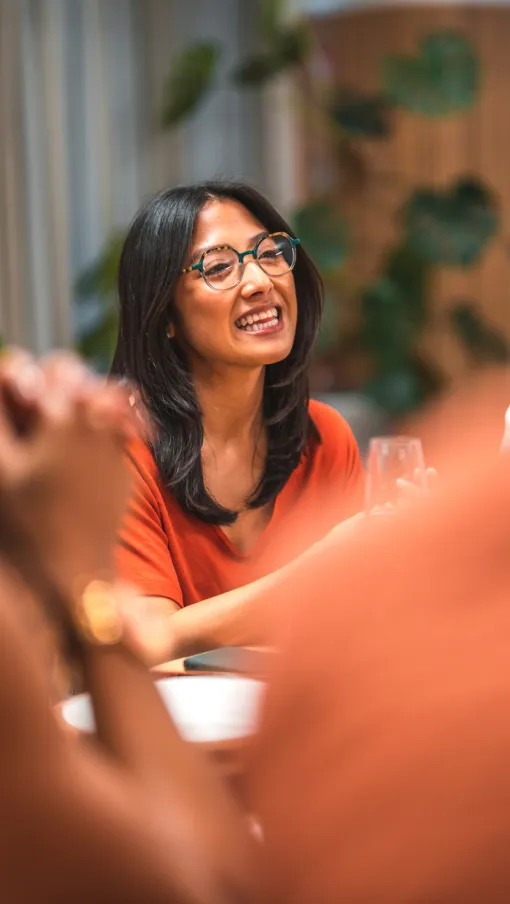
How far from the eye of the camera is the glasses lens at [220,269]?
5.55ft

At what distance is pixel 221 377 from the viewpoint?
1.78 m

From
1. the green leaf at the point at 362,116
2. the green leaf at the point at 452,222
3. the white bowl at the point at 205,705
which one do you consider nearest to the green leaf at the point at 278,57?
the green leaf at the point at 362,116

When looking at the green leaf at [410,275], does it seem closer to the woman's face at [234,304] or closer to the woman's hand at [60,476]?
the woman's face at [234,304]

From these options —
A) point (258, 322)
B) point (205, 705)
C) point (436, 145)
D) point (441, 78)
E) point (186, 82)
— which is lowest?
point (205, 705)

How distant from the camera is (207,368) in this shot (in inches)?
70.5

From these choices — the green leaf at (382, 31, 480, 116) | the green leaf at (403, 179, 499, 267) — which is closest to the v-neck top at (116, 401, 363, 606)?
the green leaf at (403, 179, 499, 267)

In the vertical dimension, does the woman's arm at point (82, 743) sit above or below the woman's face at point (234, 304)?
below

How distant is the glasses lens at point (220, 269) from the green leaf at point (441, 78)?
289 centimetres

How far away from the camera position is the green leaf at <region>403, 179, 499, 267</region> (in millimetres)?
4395

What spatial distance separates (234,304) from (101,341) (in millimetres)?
2487

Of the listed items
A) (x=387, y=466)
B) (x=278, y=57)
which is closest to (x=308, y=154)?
(x=278, y=57)

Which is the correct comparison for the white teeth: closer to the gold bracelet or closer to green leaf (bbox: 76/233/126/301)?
the gold bracelet

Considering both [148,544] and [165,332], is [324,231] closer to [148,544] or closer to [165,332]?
[165,332]

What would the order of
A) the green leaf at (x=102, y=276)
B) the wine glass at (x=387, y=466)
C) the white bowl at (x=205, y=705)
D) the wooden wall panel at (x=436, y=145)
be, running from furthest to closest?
the wooden wall panel at (x=436, y=145) → the green leaf at (x=102, y=276) → the wine glass at (x=387, y=466) → the white bowl at (x=205, y=705)
